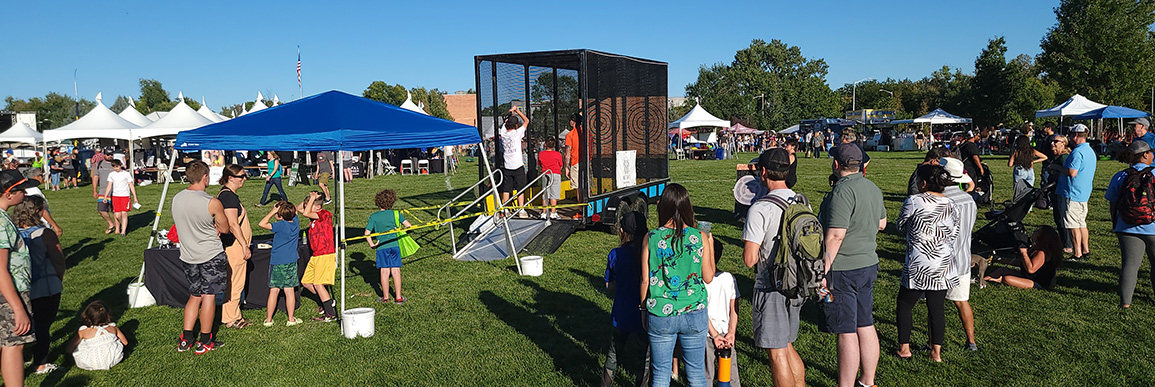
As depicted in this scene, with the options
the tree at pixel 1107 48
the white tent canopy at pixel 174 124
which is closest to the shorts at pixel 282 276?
the white tent canopy at pixel 174 124

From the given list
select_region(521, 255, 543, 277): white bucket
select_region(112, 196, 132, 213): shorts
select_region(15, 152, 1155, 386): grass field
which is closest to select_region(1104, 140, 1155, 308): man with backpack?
select_region(15, 152, 1155, 386): grass field

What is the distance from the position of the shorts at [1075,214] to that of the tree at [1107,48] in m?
39.7

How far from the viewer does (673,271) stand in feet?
11.7

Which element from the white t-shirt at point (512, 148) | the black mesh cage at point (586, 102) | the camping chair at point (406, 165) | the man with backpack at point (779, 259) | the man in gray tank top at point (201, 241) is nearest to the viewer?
the man with backpack at point (779, 259)

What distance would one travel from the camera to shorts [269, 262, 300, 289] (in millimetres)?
6234

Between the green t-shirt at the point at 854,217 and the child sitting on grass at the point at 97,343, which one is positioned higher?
the green t-shirt at the point at 854,217

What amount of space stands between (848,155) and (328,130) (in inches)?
172

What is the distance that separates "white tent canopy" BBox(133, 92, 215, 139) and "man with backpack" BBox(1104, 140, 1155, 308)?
2295 centimetres

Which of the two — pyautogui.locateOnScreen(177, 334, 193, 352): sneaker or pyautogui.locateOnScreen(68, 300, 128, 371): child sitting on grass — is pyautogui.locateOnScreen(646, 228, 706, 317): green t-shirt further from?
pyautogui.locateOnScreen(68, 300, 128, 371): child sitting on grass

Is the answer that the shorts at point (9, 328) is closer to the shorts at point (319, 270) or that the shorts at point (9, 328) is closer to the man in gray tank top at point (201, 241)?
the man in gray tank top at point (201, 241)

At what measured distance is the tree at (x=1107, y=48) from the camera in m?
38.6

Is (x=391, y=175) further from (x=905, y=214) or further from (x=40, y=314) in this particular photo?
(x=905, y=214)

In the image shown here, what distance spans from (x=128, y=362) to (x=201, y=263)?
3.32ft

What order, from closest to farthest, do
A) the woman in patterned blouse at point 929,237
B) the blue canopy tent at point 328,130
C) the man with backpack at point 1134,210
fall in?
1. the woman in patterned blouse at point 929,237
2. the man with backpack at point 1134,210
3. the blue canopy tent at point 328,130
